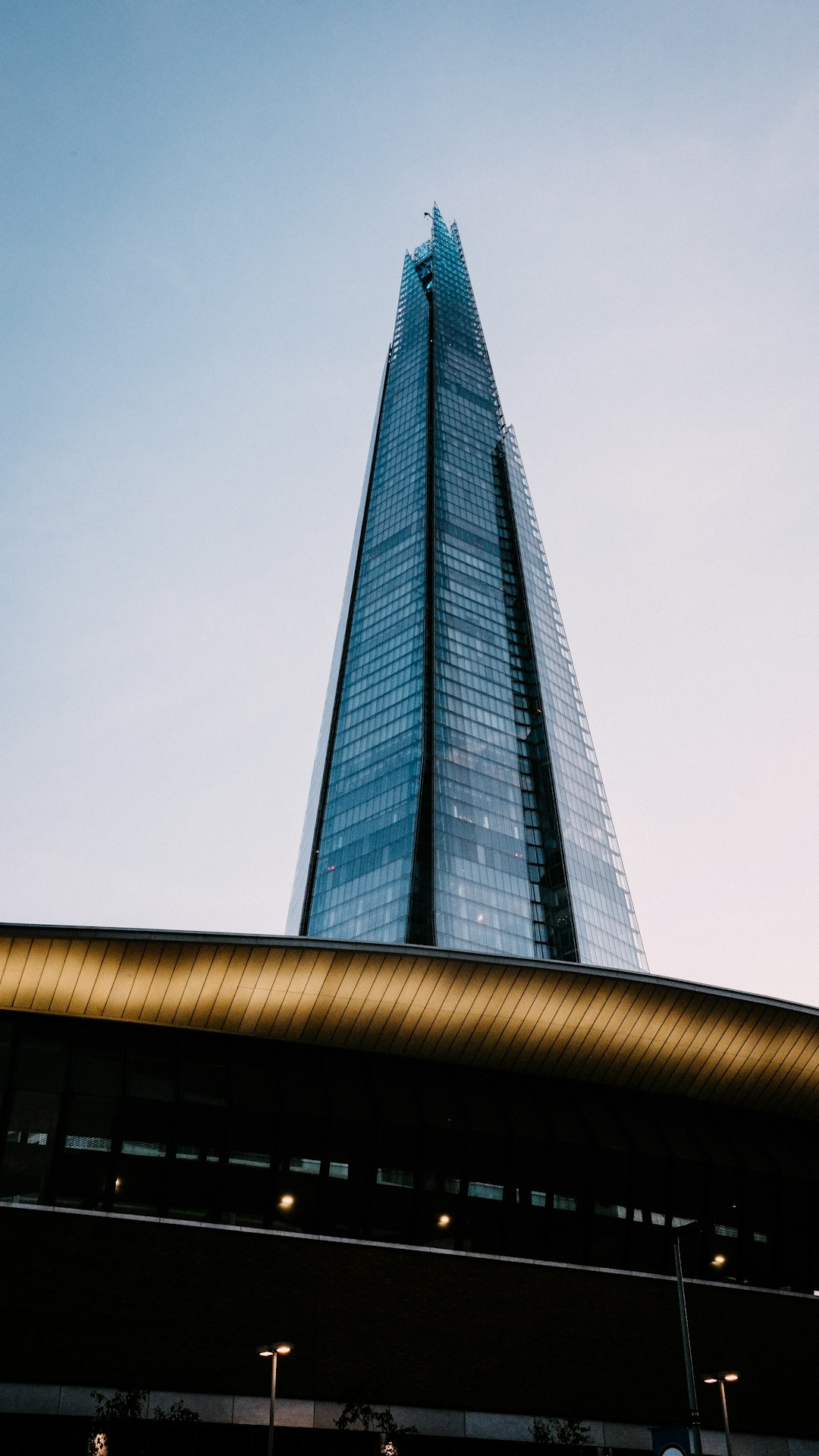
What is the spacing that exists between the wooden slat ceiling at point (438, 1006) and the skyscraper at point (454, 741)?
70747mm

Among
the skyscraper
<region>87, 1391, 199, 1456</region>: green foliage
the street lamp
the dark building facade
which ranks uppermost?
the skyscraper

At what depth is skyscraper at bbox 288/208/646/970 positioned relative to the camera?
396ft

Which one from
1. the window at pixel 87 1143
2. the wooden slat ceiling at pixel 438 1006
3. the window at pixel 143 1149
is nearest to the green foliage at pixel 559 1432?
the wooden slat ceiling at pixel 438 1006

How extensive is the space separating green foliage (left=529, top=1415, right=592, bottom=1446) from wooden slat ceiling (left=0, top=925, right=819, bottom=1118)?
1032 centimetres

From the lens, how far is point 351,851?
125 meters

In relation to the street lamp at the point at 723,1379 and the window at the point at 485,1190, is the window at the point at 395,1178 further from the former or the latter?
the street lamp at the point at 723,1379

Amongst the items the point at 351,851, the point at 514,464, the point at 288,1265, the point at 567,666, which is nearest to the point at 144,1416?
the point at 288,1265

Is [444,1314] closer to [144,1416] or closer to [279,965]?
[144,1416]

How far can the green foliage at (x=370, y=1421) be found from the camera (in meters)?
31.3

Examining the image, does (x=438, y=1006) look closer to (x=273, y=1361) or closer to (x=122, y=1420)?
(x=273, y=1361)

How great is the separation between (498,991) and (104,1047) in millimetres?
12191

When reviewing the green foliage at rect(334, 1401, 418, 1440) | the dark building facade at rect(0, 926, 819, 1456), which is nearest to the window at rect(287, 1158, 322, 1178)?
the dark building facade at rect(0, 926, 819, 1456)

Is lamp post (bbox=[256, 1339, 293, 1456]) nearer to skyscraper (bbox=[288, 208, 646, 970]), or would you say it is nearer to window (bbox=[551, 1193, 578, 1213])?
window (bbox=[551, 1193, 578, 1213])

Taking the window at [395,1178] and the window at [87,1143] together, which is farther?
the window at [395,1178]
